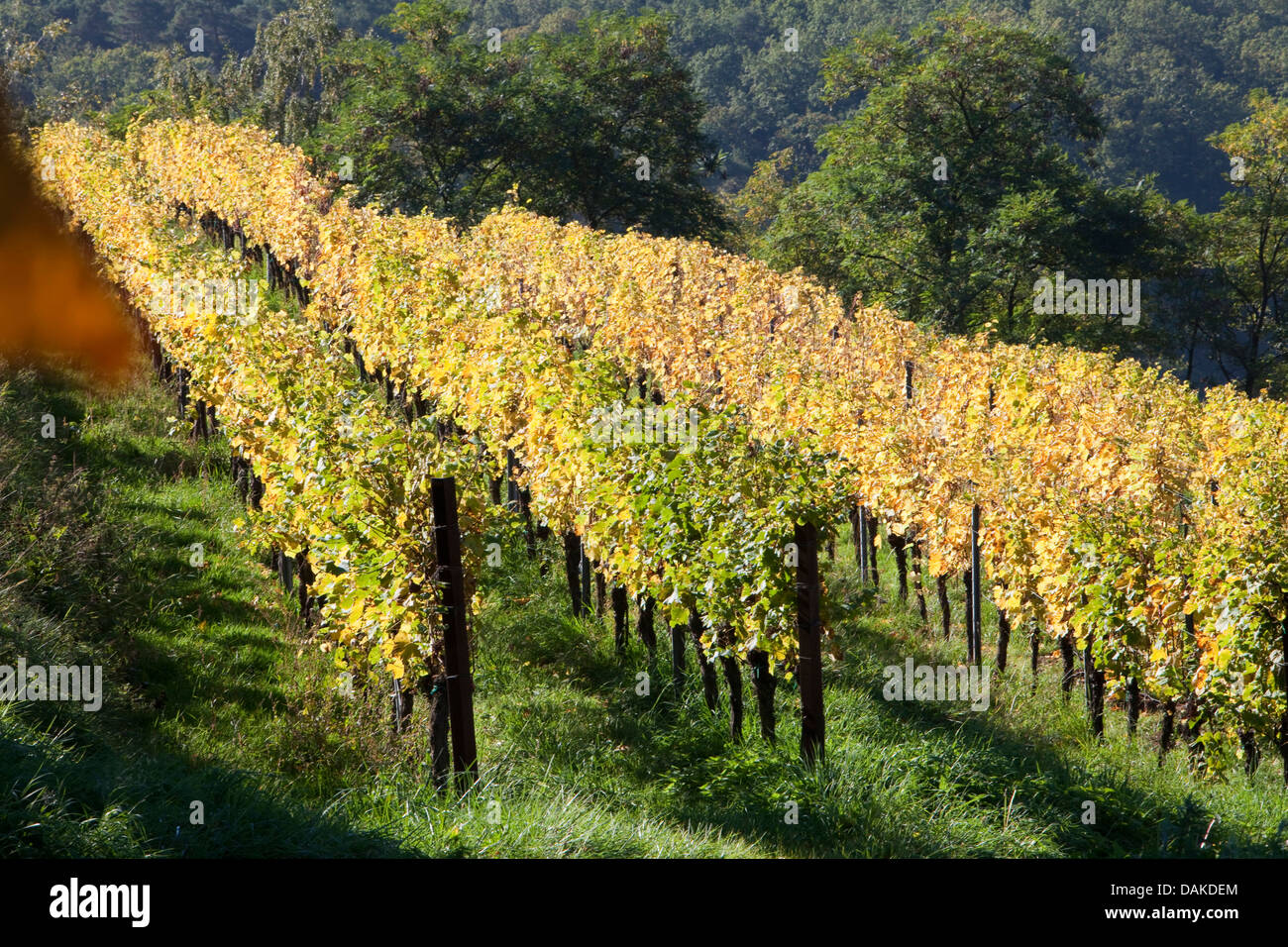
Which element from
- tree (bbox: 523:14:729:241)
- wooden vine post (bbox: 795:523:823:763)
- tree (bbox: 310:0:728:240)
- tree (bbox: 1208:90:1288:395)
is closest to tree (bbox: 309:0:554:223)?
tree (bbox: 310:0:728:240)

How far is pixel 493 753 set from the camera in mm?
7445

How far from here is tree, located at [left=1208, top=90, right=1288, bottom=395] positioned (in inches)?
1601

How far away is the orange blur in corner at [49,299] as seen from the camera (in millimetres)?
18047

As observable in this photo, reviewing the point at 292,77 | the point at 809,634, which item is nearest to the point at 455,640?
the point at 809,634

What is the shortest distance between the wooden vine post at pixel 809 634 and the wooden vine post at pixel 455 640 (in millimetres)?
2162

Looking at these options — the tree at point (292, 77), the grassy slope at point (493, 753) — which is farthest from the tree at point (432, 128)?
the grassy slope at point (493, 753)

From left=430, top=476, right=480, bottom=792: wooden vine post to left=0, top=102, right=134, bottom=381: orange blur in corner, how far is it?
12.3m

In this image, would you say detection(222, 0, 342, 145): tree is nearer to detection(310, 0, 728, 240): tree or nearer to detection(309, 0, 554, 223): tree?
detection(310, 0, 728, 240): tree

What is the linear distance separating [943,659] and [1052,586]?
177cm

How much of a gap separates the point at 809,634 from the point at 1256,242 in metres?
42.2

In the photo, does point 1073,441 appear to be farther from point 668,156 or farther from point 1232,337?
point 1232,337

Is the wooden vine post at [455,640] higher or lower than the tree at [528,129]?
lower

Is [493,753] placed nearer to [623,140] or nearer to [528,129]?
[528,129]

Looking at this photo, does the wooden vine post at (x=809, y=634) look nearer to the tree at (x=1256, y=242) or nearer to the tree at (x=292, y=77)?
the tree at (x=292, y=77)
